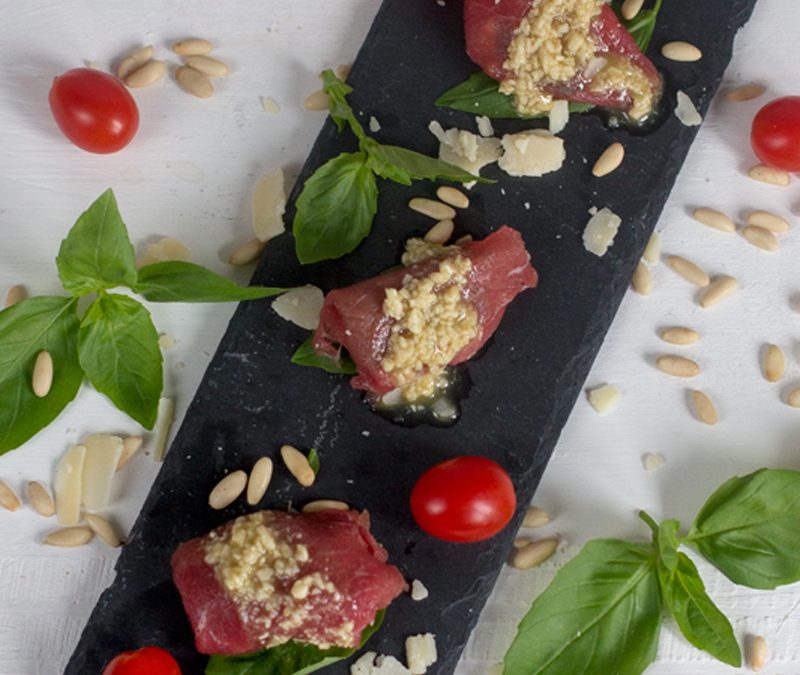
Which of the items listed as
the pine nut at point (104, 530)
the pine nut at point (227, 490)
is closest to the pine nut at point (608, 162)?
the pine nut at point (227, 490)

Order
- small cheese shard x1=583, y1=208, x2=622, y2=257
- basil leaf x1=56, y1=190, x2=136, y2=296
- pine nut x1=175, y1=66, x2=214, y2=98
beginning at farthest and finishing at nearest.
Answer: pine nut x1=175, y1=66, x2=214, y2=98
small cheese shard x1=583, y1=208, x2=622, y2=257
basil leaf x1=56, y1=190, x2=136, y2=296

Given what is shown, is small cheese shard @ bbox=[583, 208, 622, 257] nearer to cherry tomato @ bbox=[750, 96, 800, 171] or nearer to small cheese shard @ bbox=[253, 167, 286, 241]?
cherry tomato @ bbox=[750, 96, 800, 171]

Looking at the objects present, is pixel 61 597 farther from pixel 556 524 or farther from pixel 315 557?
pixel 556 524

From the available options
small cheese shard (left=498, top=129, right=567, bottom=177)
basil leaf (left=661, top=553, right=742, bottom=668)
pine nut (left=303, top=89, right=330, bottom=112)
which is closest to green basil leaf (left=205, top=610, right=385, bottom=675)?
basil leaf (left=661, top=553, right=742, bottom=668)

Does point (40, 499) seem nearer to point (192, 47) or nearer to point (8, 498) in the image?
point (8, 498)

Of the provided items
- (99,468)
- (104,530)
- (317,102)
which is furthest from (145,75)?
(104,530)

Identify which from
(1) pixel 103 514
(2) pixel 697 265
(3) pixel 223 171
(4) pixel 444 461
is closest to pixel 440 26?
(3) pixel 223 171
